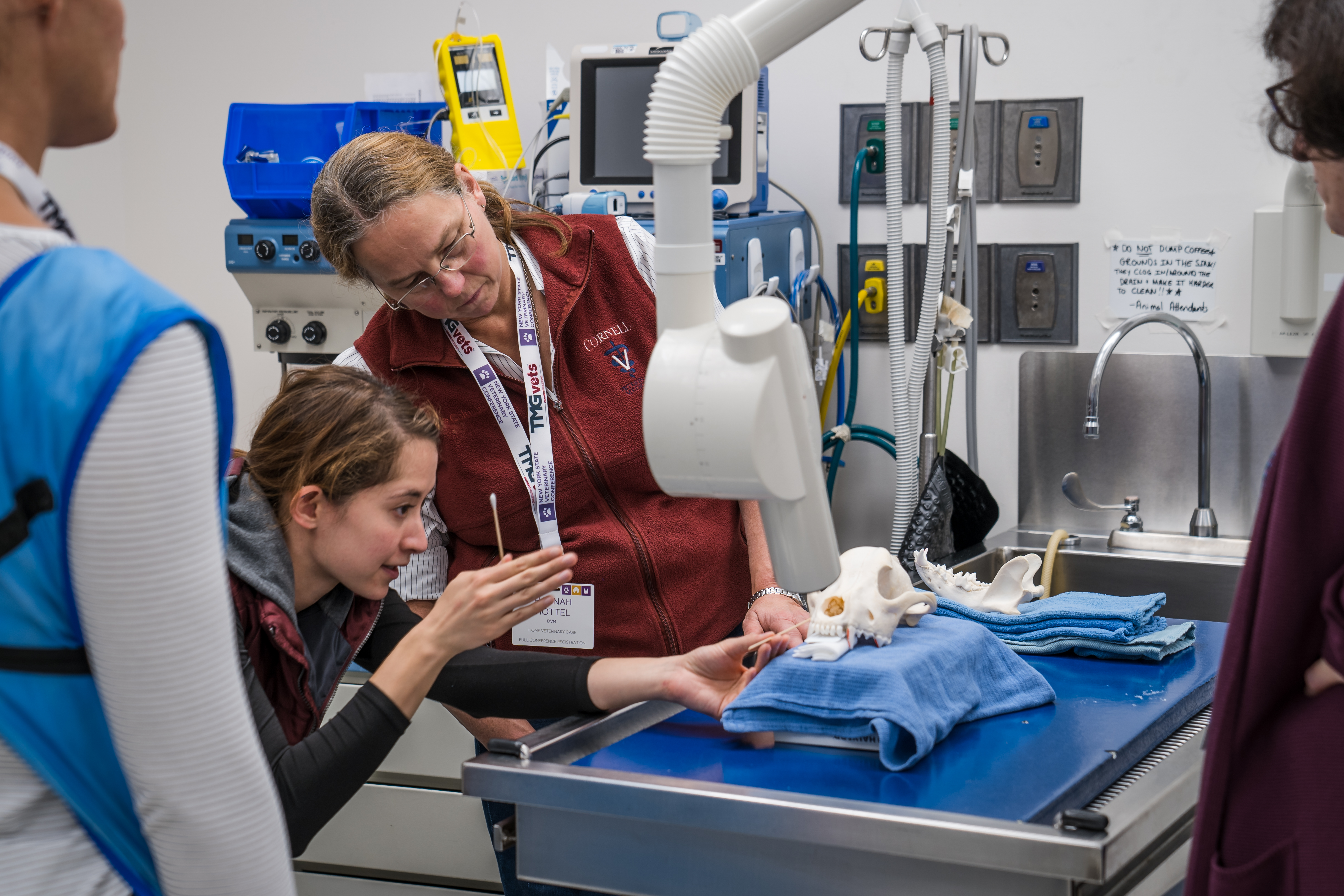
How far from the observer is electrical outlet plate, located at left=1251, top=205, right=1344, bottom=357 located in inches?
95.4

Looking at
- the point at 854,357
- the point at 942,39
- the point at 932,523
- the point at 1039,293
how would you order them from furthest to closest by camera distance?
the point at 854,357 < the point at 1039,293 < the point at 932,523 < the point at 942,39

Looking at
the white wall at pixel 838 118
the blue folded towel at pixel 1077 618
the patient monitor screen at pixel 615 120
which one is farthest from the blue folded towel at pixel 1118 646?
the patient monitor screen at pixel 615 120

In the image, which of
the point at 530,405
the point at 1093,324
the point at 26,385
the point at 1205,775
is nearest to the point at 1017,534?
the point at 1093,324

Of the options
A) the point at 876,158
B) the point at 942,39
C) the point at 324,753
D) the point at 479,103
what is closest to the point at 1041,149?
the point at 876,158

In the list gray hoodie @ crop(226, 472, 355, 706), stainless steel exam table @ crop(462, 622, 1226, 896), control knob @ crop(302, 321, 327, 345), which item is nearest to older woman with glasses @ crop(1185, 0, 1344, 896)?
Answer: stainless steel exam table @ crop(462, 622, 1226, 896)

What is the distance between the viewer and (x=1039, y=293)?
2727 millimetres

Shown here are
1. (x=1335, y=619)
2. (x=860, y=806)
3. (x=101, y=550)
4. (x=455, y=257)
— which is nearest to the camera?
(x=101, y=550)

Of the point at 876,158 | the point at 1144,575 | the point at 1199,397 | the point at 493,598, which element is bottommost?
the point at 1144,575

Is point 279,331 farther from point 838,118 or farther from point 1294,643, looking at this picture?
point 1294,643

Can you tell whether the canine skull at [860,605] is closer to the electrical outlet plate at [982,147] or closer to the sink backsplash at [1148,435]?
the sink backsplash at [1148,435]

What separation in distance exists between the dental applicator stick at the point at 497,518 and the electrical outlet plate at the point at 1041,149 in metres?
1.54

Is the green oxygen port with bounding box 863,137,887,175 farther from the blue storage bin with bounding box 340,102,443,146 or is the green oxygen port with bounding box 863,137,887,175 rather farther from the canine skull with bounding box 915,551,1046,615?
the canine skull with bounding box 915,551,1046,615

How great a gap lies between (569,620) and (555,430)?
27 centimetres

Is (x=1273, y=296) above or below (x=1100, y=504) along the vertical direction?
above
